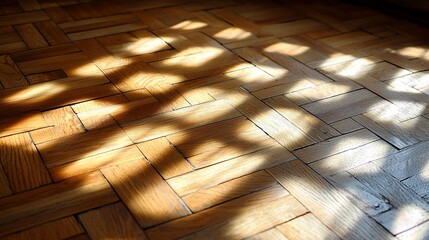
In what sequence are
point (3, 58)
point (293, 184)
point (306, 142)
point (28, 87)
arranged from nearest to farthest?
point (293, 184) → point (306, 142) → point (28, 87) → point (3, 58)

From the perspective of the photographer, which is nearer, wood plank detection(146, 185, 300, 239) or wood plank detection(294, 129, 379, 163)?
wood plank detection(146, 185, 300, 239)

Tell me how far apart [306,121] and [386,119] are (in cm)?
18

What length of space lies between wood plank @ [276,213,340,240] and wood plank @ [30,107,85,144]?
1.60ft

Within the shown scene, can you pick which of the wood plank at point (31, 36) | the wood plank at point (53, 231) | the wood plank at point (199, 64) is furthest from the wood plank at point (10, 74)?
the wood plank at point (53, 231)

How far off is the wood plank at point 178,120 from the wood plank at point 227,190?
0.21m

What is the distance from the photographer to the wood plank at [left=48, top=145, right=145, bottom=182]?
3.09 ft

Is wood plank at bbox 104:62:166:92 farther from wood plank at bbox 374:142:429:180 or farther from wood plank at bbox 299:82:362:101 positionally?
wood plank at bbox 374:142:429:180

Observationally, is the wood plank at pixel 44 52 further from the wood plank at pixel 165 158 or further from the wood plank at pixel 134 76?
the wood plank at pixel 165 158

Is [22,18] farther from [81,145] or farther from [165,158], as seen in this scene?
[165,158]

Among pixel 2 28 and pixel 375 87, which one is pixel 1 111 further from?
pixel 375 87

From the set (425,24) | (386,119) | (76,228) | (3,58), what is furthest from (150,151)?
(425,24)

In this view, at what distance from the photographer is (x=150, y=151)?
1.01 metres

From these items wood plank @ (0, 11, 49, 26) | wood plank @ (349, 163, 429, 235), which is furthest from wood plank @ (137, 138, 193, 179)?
wood plank @ (0, 11, 49, 26)

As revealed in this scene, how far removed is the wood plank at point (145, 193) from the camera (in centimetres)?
85
